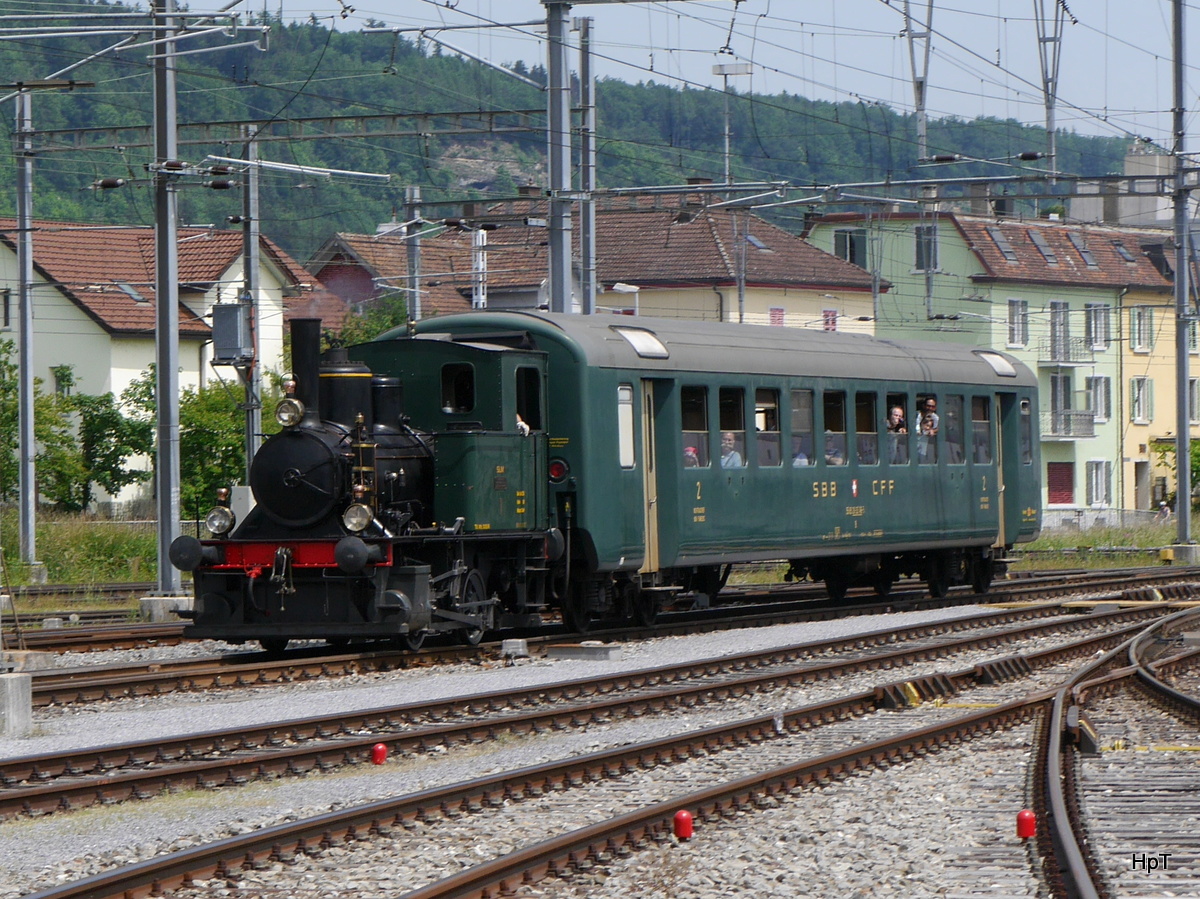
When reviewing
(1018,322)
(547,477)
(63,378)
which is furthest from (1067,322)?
(547,477)

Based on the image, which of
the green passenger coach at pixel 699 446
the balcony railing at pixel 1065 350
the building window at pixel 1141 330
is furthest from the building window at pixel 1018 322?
the green passenger coach at pixel 699 446

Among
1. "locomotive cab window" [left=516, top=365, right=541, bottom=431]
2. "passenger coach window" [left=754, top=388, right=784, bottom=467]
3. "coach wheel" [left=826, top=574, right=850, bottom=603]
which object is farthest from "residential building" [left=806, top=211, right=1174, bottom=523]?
"locomotive cab window" [left=516, top=365, right=541, bottom=431]

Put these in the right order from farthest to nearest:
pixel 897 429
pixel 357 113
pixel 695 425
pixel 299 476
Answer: pixel 357 113 < pixel 897 429 < pixel 695 425 < pixel 299 476

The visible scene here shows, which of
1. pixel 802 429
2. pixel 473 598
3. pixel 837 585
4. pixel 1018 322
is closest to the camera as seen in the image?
pixel 473 598

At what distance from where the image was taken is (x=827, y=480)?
20375 mm

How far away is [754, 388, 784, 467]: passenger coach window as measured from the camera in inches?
763

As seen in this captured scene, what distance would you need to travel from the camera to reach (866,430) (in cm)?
2120

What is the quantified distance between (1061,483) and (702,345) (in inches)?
1867

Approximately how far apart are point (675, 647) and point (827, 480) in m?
3.87

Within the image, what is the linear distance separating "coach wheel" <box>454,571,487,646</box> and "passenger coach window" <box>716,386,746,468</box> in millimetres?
3439

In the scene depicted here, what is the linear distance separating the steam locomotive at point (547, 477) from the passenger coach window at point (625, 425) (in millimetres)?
21

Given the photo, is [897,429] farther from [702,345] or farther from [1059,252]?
[1059,252]

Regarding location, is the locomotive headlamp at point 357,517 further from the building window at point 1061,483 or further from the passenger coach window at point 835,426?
the building window at point 1061,483

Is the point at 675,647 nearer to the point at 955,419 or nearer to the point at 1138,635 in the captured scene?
the point at 1138,635
